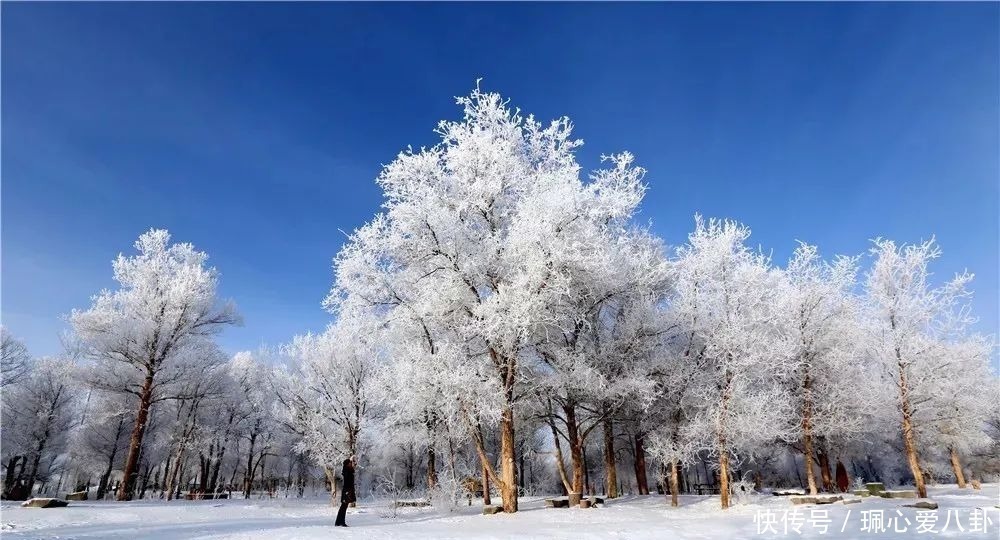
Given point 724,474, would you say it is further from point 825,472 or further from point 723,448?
point 825,472

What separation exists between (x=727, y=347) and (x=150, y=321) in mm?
26626

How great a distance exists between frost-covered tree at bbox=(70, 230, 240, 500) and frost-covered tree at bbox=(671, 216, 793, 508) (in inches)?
935

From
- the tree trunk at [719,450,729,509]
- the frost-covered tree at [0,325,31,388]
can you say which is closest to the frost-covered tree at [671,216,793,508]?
the tree trunk at [719,450,729,509]

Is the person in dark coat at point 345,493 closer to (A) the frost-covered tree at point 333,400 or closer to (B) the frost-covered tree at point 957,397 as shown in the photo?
(A) the frost-covered tree at point 333,400

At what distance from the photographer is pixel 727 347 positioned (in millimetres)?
18359

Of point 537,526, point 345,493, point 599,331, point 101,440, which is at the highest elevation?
point 599,331

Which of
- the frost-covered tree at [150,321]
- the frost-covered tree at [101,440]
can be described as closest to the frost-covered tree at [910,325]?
the frost-covered tree at [150,321]

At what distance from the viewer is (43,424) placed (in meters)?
36.8

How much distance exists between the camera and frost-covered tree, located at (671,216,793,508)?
18.2 meters

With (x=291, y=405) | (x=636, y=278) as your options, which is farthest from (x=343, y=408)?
(x=636, y=278)

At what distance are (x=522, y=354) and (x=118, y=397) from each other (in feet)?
108

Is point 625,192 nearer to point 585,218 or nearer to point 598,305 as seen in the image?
point 585,218

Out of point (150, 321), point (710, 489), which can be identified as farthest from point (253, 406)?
point (710, 489)

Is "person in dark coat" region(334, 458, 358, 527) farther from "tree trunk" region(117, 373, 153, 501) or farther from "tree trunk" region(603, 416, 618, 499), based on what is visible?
"tree trunk" region(117, 373, 153, 501)
